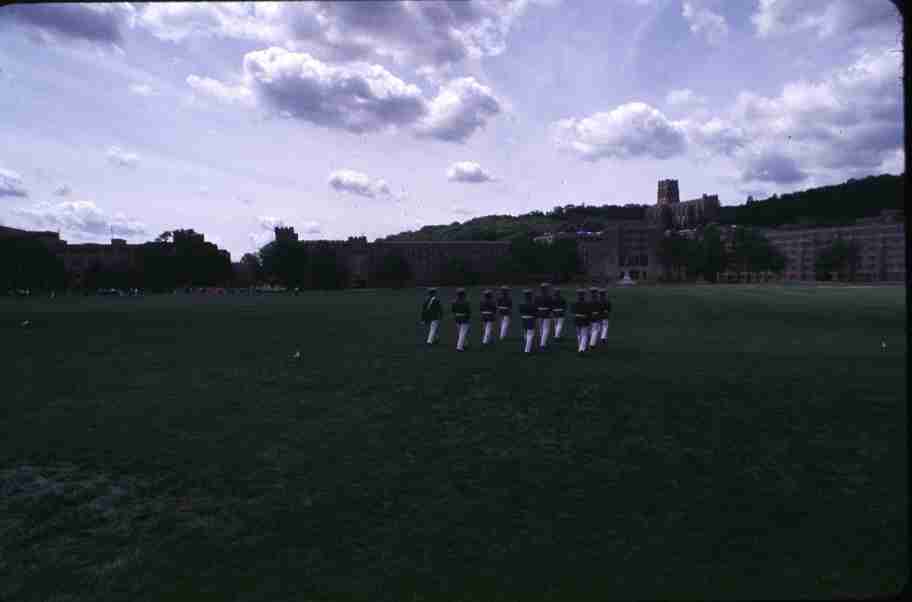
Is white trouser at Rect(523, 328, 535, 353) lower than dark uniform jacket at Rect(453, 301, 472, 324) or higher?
lower

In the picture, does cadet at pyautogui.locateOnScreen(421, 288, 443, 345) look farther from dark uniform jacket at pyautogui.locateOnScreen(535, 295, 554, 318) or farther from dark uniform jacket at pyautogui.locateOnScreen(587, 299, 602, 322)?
dark uniform jacket at pyautogui.locateOnScreen(587, 299, 602, 322)

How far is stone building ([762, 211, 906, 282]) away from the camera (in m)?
132

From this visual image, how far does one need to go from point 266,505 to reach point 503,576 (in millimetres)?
3005

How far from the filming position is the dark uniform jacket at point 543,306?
782 inches

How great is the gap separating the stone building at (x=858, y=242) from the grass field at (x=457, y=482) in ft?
428

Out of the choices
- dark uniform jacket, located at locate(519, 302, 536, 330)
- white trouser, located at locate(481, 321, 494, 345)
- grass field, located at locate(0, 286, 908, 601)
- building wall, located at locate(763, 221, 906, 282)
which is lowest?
grass field, located at locate(0, 286, 908, 601)

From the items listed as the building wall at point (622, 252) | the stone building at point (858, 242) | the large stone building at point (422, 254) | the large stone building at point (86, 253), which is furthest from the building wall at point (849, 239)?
the large stone building at point (86, 253)

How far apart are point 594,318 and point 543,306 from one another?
1.94 metres

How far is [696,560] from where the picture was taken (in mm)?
5309

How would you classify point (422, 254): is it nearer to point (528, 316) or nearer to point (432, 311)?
point (432, 311)

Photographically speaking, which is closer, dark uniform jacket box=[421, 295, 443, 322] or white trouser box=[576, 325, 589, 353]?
white trouser box=[576, 325, 589, 353]

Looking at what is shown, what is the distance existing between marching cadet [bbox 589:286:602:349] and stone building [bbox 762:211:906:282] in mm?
122958

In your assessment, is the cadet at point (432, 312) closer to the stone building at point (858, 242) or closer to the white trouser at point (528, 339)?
the white trouser at point (528, 339)

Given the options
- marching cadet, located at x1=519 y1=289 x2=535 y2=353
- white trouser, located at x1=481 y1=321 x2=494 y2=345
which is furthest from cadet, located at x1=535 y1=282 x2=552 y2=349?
white trouser, located at x1=481 y1=321 x2=494 y2=345
